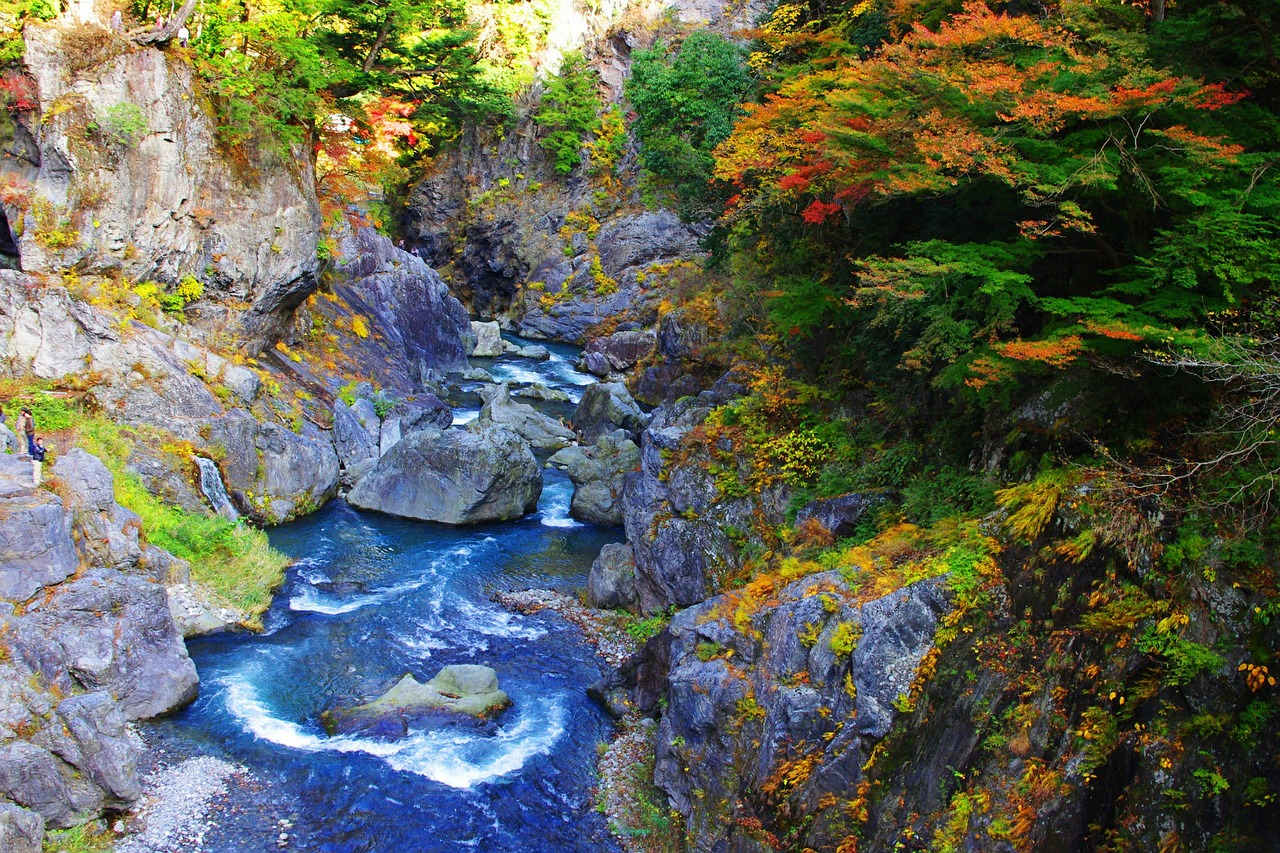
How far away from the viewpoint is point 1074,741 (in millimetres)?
8312

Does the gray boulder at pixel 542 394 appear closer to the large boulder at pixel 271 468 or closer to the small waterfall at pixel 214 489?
the large boulder at pixel 271 468

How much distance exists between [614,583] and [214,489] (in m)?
10.6

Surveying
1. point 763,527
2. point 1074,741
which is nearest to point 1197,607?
point 1074,741

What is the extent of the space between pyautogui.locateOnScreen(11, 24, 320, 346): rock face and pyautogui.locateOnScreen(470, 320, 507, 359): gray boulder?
15828 millimetres

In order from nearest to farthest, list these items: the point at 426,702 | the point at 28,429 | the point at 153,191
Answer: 1. the point at 426,702
2. the point at 28,429
3. the point at 153,191

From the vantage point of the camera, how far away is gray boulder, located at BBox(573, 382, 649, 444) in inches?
1214

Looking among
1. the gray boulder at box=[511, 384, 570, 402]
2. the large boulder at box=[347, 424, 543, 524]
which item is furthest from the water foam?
the gray boulder at box=[511, 384, 570, 402]

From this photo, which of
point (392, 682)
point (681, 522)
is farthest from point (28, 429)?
point (681, 522)

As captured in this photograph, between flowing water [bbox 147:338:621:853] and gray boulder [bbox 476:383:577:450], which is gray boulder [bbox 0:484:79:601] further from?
gray boulder [bbox 476:383:577:450]

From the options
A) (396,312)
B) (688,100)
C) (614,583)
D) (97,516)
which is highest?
(688,100)

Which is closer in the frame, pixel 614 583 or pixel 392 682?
pixel 392 682

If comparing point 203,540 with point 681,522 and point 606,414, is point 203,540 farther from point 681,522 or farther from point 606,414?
point 606,414

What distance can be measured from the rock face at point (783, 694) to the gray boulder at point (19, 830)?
27.4 ft

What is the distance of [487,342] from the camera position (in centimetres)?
4362
